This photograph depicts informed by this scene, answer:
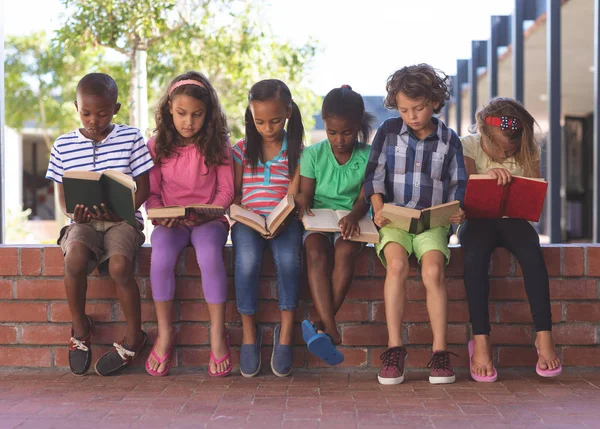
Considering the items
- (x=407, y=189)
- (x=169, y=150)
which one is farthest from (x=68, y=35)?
(x=407, y=189)

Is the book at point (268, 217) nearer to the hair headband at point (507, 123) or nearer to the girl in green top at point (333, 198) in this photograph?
the girl in green top at point (333, 198)

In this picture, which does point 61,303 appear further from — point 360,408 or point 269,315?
point 360,408

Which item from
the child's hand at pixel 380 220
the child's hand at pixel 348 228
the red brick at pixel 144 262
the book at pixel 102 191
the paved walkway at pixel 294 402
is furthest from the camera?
the red brick at pixel 144 262

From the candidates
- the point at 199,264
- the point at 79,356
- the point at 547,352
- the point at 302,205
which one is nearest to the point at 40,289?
the point at 79,356

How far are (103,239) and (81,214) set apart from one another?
0.16 metres

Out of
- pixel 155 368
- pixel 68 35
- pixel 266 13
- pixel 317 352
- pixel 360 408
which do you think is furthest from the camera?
pixel 266 13

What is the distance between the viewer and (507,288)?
12.6ft

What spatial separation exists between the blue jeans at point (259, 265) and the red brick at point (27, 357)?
0.98 meters

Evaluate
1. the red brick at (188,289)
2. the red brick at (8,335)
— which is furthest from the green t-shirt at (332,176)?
the red brick at (8,335)

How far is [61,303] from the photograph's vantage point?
153 inches

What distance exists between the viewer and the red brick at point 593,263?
12.6 ft

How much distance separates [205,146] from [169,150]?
7.1 inches

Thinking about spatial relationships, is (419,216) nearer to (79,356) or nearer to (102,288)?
(102,288)

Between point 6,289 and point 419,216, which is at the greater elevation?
point 419,216
